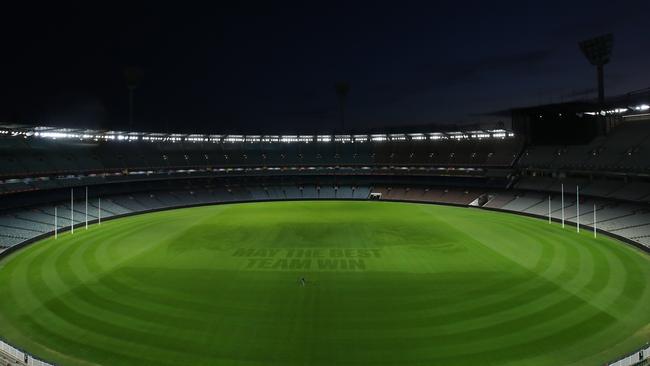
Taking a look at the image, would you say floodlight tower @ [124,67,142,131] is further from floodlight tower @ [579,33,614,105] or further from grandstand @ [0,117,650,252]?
floodlight tower @ [579,33,614,105]

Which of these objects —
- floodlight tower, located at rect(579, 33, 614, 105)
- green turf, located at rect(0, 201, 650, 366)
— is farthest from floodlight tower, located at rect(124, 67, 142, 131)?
floodlight tower, located at rect(579, 33, 614, 105)

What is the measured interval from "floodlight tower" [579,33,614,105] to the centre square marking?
50.1 metres

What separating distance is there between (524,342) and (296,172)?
263ft

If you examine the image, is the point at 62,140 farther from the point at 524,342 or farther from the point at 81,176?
the point at 524,342

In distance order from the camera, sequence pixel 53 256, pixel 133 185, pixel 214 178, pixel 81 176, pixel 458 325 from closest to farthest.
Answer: pixel 458 325
pixel 53 256
pixel 81 176
pixel 133 185
pixel 214 178

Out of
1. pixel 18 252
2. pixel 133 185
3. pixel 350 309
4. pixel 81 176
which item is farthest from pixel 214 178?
pixel 350 309

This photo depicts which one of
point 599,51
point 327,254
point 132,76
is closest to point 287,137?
point 132,76

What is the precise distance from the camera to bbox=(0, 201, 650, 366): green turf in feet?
62.1

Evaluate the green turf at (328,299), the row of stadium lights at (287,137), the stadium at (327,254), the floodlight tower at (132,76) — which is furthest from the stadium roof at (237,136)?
the green turf at (328,299)

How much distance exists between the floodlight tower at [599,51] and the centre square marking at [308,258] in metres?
50.1

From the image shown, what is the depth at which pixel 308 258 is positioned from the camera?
36.1 metres

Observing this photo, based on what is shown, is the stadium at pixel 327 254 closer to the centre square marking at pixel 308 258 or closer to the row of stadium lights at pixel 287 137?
the centre square marking at pixel 308 258

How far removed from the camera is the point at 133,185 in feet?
250

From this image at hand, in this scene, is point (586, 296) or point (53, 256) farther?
point (53, 256)
